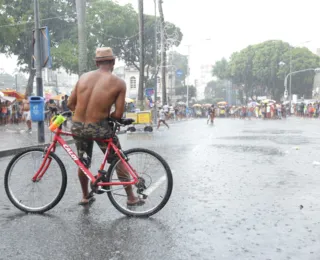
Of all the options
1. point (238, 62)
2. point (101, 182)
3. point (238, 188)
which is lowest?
point (238, 188)

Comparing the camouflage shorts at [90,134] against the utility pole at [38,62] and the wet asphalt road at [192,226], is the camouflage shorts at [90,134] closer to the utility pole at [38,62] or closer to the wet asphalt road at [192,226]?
the wet asphalt road at [192,226]

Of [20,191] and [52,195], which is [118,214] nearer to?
[52,195]

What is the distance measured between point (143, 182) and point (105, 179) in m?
0.40

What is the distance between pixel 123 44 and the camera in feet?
184

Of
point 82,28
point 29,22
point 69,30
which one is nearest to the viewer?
point 82,28

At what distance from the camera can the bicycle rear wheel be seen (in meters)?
4.88

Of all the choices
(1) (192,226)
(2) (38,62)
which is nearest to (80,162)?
(1) (192,226)

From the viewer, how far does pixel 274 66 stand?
75.6 m

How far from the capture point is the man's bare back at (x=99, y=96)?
193 inches

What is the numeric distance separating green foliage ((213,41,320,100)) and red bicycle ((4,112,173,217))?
71109 millimetres

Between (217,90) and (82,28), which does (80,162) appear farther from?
(217,90)

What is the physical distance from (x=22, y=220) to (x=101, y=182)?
0.88m

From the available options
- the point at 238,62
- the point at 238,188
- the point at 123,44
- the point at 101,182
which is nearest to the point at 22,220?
the point at 101,182

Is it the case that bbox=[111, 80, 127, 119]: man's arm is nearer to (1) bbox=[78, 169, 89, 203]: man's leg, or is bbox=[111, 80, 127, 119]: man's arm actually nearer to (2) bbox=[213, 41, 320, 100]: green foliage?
(1) bbox=[78, 169, 89, 203]: man's leg
